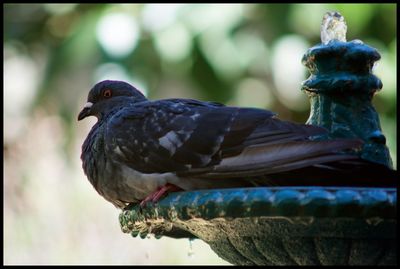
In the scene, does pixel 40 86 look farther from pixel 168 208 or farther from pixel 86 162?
pixel 168 208

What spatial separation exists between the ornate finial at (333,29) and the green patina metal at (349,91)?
158 mm

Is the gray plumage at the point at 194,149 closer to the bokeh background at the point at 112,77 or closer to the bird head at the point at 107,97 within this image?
the bird head at the point at 107,97

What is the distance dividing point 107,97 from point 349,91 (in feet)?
4.98

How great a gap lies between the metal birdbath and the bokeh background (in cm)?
336

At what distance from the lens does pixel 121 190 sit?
12.2 ft

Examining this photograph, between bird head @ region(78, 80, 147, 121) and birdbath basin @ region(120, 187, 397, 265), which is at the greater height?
bird head @ region(78, 80, 147, 121)

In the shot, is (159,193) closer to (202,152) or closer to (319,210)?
(202,152)

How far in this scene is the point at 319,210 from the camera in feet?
8.84

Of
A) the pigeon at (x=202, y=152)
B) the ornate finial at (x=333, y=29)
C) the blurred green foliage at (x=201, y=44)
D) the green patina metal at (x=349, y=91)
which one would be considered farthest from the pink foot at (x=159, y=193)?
the blurred green foliage at (x=201, y=44)

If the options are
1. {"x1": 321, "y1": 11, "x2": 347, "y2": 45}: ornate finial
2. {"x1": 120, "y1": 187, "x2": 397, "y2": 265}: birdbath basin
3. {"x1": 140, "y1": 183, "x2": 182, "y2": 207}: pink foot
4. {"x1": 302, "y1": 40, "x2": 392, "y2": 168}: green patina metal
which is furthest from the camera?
{"x1": 321, "y1": 11, "x2": 347, "y2": 45}: ornate finial

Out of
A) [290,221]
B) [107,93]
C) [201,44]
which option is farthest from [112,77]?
[290,221]

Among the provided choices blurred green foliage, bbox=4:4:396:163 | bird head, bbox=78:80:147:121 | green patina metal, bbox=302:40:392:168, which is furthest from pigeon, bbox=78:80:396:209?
blurred green foliage, bbox=4:4:396:163

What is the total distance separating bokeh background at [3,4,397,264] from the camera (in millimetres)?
7191

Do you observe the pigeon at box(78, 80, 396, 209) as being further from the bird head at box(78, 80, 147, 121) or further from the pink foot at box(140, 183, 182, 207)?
the bird head at box(78, 80, 147, 121)
